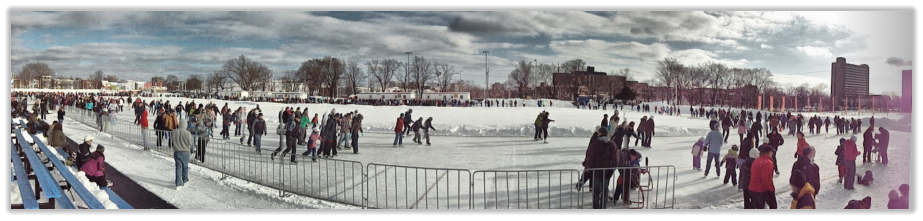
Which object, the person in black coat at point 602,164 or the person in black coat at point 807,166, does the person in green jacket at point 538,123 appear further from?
the person in black coat at point 807,166

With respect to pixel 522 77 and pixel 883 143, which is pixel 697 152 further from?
pixel 522 77

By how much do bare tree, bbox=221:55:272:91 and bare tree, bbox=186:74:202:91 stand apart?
22.8m

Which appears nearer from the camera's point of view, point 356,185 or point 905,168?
point 356,185

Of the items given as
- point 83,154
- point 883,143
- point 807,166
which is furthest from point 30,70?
point 883,143

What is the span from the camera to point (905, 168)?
1099cm

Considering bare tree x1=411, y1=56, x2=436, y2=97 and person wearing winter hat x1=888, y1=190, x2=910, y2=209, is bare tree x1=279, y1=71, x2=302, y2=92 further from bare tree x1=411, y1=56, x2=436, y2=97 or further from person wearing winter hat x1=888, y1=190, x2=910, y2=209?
person wearing winter hat x1=888, y1=190, x2=910, y2=209

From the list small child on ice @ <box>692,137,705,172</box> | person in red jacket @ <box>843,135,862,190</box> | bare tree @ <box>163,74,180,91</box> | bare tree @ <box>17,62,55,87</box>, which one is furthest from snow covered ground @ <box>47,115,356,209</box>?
bare tree @ <box>163,74,180,91</box>

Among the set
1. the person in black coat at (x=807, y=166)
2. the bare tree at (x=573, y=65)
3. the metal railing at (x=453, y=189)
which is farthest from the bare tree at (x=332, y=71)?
the person in black coat at (x=807, y=166)

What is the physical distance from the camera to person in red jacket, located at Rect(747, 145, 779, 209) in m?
5.62

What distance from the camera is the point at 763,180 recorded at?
18.6 feet

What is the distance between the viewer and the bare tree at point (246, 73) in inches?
2650
